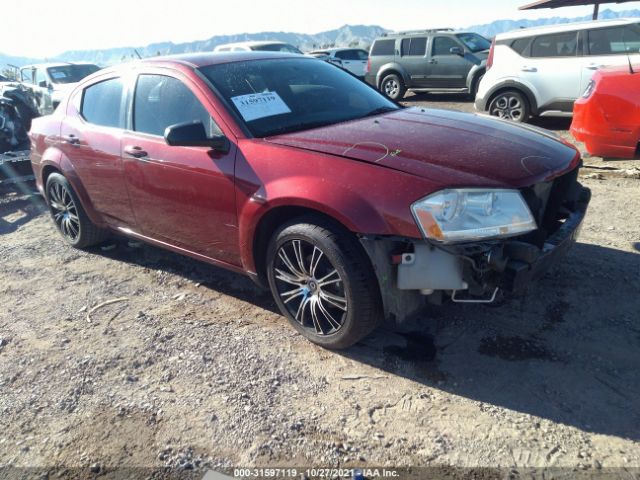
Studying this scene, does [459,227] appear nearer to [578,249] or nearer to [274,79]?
[274,79]

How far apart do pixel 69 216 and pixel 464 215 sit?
398 cm

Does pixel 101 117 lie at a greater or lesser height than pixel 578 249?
greater

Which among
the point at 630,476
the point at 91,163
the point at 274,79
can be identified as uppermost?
the point at 274,79

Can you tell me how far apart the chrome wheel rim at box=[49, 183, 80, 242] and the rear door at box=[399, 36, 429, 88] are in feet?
36.1

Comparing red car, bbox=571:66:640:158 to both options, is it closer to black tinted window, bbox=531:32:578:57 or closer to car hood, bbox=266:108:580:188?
car hood, bbox=266:108:580:188

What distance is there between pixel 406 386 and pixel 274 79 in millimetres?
2266

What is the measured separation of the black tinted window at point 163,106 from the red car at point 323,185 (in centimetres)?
1

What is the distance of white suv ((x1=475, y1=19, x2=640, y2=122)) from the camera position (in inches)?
313

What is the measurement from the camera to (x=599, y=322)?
318cm

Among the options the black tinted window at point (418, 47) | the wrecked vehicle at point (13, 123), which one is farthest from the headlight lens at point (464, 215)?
the black tinted window at point (418, 47)

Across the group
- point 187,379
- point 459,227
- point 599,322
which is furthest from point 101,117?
point 599,322

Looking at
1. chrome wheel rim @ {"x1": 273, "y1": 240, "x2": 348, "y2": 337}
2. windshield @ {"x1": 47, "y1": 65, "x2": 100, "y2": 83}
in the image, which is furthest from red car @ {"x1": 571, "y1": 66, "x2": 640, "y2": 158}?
windshield @ {"x1": 47, "y1": 65, "x2": 100, "y2": 83}

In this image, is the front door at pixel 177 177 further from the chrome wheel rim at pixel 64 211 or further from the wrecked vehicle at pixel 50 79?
the wrecked vehicle at pixel 50 79

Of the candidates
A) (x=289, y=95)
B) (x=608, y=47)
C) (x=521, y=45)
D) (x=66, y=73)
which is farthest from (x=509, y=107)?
(x=66, y=73)
